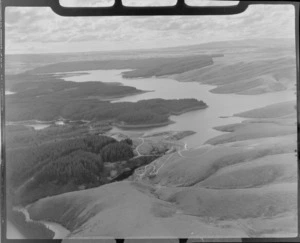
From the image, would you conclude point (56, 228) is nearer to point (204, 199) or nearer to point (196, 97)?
point (204, 199)

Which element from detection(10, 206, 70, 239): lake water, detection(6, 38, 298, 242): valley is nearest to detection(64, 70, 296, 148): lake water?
detection(6, 38, 298, 242): valley

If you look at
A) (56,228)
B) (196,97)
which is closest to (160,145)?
(196,97)

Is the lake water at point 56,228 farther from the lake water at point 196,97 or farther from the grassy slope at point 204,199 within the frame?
the lake water at point 196,97

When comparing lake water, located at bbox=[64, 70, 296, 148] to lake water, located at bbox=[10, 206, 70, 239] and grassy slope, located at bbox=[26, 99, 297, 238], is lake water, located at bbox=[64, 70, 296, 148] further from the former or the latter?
lake water, located at bbox=[10, 206, 70, 239]

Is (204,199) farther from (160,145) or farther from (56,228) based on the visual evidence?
(56,228)

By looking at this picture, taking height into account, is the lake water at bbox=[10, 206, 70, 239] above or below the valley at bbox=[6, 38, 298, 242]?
below

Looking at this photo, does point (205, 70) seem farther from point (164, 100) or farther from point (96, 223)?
point (96, 223)

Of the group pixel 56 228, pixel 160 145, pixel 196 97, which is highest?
pixel 196 97

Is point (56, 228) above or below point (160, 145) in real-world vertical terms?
below
